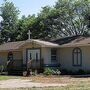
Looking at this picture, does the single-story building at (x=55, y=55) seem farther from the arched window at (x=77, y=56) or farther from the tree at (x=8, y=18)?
the tree at (x=8, y=18)

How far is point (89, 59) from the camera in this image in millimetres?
38812

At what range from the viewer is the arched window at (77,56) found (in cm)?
3992

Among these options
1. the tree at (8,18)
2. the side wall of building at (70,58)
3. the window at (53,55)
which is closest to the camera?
the side wall of building at (70,58)

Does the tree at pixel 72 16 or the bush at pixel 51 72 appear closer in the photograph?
the bush at pixel 51 72

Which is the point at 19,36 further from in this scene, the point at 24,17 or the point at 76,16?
the point at 76,16

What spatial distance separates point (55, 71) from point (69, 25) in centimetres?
2441

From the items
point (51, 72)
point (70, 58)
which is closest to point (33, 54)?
point (70, 58)

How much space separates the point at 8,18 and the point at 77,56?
34.9 m

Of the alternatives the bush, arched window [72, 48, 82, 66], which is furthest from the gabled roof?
the bush

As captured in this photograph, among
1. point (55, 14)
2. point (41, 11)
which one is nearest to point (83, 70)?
point (55, 14)

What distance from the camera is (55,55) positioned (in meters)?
42.9

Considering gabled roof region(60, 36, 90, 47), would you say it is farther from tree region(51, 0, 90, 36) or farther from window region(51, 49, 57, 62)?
tree region(51, 0, 90, 36)

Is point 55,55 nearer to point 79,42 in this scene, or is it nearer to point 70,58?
point 70,58

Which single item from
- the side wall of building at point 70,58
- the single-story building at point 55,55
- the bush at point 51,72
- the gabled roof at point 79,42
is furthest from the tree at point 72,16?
the bush at point 51,72
